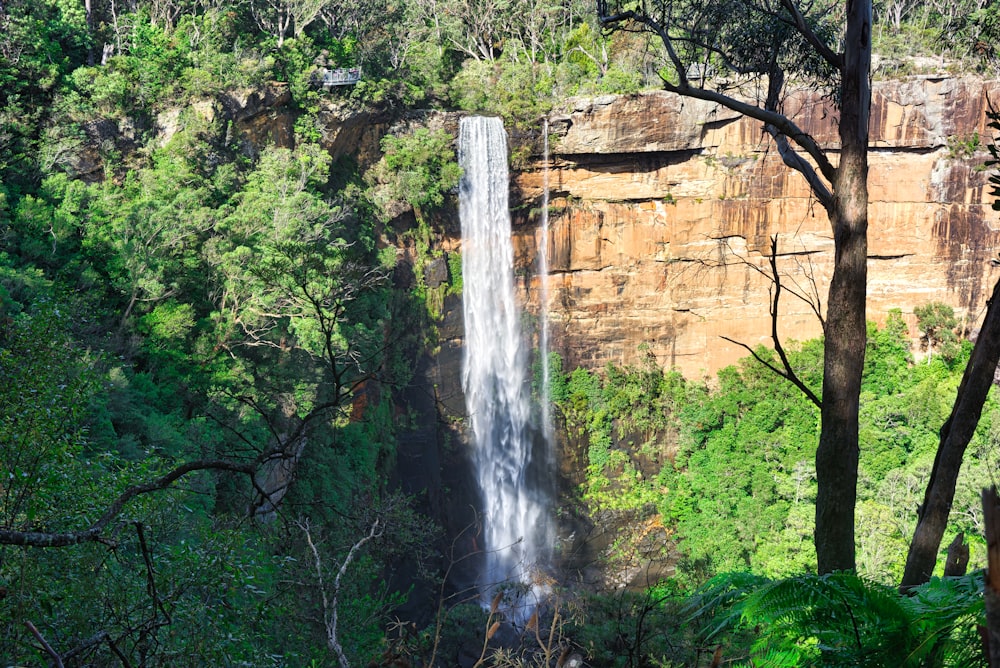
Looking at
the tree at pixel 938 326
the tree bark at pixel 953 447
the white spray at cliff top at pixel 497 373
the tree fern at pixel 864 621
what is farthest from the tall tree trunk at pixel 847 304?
the tree at pixel 938 326

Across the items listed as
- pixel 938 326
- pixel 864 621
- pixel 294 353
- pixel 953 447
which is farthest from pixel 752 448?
pixel 864 621

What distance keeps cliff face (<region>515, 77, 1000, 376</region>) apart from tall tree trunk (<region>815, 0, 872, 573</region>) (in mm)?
17452

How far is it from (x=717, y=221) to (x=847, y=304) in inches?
787

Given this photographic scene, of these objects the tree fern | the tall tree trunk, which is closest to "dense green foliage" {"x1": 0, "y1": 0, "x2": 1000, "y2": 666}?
the tree fern

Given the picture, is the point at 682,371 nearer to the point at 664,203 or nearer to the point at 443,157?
the point at 664,203

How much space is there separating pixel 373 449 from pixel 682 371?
10.2 metres

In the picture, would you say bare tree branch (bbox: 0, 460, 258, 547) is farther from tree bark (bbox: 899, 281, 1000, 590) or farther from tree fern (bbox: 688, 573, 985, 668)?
tree bark (bbox: 899, 281, 1000, 590)

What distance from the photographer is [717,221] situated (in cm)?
2192

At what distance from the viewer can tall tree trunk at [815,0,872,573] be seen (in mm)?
2787

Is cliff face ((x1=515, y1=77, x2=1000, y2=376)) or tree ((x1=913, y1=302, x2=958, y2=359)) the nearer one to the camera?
cliff face ((x1=515, y1=77, x2=1000, y2=376))

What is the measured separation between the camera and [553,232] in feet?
74.9

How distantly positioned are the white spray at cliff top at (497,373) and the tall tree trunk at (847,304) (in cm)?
1917

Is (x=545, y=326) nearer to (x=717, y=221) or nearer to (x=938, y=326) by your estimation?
(x=717, y=221)

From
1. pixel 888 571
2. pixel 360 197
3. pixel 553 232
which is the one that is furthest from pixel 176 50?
pixel 888 571
